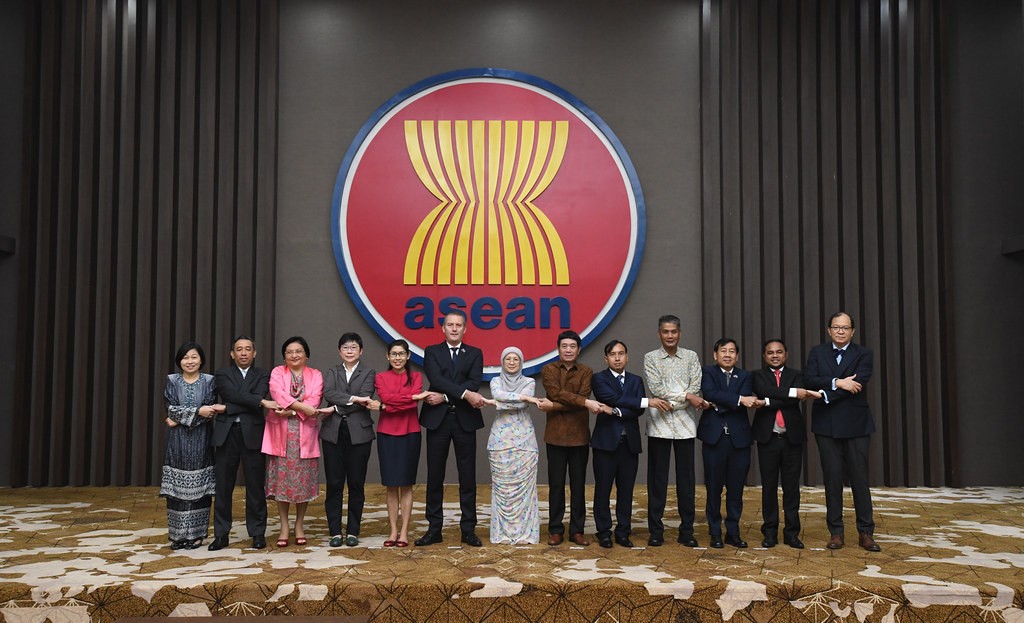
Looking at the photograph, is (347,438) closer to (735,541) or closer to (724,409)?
(724,409)

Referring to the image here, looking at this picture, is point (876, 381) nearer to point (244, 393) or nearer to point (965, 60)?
point (965, 60)

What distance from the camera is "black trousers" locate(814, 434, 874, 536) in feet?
15.8

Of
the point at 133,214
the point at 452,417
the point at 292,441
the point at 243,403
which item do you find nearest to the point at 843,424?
the point at 452,417

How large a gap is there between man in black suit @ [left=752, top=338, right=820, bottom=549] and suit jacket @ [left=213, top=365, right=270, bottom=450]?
2.98 metres

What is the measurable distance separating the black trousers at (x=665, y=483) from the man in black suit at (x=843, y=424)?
78 centimetres

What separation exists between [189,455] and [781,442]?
11.4 feet

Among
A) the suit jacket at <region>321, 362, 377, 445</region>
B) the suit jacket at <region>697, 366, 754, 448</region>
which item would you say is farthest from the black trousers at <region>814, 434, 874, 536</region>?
the suit jacket at <region>321, 362, 377, 445</region>

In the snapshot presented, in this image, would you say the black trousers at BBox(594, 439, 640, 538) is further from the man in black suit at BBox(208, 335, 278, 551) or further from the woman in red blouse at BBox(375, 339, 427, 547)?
the man in black suit at BBox(208, 335, 278, 551)

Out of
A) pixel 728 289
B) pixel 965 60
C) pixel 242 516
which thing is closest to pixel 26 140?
pixel 242 516

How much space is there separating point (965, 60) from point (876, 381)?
10.2 feet

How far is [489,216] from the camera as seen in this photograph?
750cm

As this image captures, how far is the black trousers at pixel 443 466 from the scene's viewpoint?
16.3 ft

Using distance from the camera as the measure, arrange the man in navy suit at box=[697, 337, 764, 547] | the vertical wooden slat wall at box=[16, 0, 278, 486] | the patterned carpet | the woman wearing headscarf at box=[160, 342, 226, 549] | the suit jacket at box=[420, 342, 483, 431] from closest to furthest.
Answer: the patterned carpet
the woman wearing headscarf at box=[160, 342, 226, 549]
the man in navy suit at box=[697, 337, 764, 547]
the suit jacket at box=[420, 342, 483, 431]
the vertical wooden slat wall at box=[16, 0, 278, 486]

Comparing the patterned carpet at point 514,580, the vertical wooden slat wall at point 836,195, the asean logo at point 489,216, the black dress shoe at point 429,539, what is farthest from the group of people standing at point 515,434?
the vertical wooden slat wall at point 836,195
